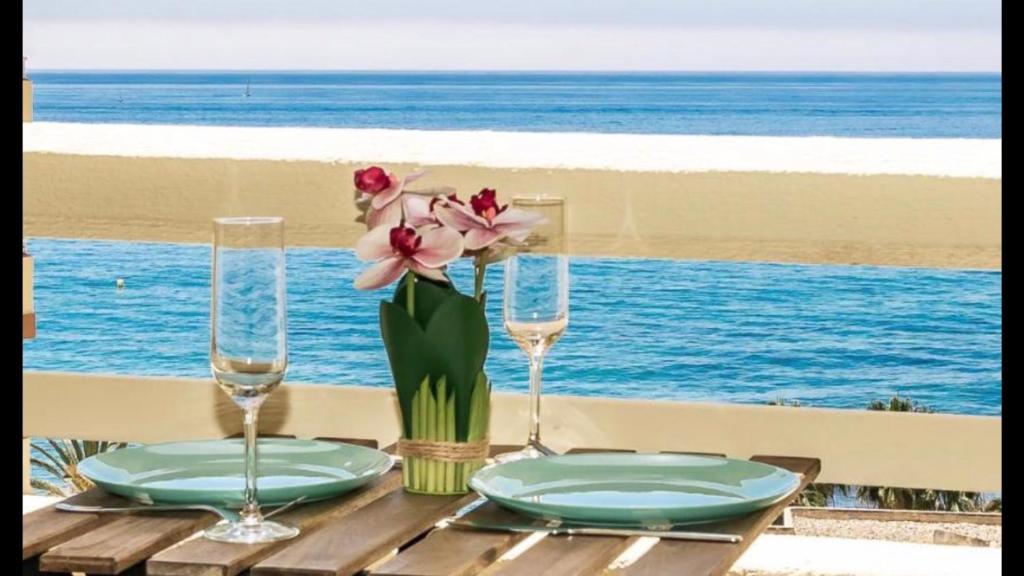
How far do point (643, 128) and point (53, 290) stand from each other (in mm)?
13810

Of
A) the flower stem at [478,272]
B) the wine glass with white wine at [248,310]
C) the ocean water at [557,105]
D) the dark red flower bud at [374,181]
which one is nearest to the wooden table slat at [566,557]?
the wine glass with white wine at [248,310]

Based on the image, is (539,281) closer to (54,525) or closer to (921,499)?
(54,525)

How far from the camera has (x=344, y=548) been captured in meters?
1.28

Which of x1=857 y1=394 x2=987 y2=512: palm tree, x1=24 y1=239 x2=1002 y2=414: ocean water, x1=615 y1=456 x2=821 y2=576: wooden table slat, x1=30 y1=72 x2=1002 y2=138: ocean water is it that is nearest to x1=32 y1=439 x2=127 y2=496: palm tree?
x1=24 y1=239 x2=1002 y2=414: ocean water

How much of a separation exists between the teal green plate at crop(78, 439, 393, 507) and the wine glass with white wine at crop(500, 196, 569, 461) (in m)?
0.19

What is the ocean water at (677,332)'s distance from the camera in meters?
22.3

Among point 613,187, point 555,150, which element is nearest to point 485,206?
point 613,187

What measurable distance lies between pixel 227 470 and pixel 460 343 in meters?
0.26

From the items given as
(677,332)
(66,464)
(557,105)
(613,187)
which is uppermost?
(557,105)

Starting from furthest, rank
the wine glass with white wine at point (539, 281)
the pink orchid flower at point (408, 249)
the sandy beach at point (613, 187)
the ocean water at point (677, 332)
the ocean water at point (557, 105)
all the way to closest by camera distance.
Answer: the ocean water at point (557, 105)
the ocean water at point (677, 332)
the sandy beach at point (613, 187)
the wine glass with white wine at point (539, 281)
the pink orchid flower at point (408, 249)

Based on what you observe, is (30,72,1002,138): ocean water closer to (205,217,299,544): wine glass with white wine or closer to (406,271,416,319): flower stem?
(406,271,416,319): flower stem

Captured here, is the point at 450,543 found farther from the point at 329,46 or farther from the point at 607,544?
the point at 329,46

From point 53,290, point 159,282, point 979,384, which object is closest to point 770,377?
point 979,384

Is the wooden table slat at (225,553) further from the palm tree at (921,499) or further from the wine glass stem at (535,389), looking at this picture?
the palm tree at (921,499)
